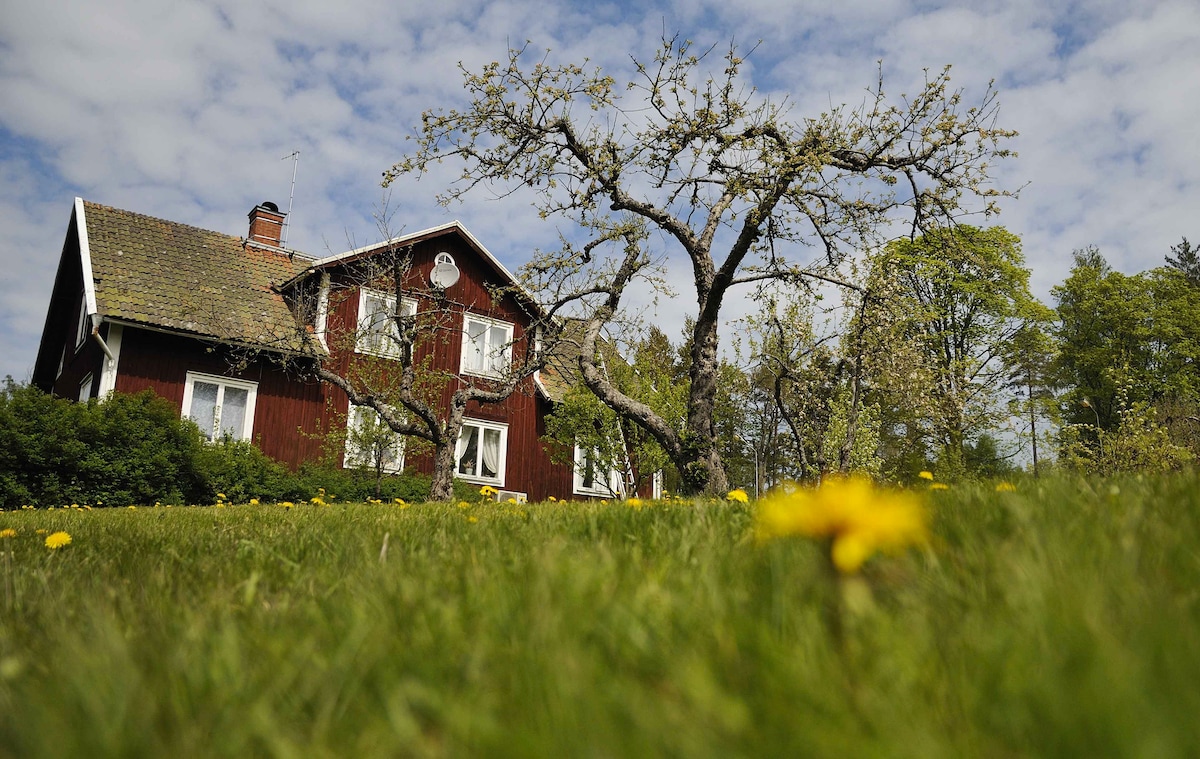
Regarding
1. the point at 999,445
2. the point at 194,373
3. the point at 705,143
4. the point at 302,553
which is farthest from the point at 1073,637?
the point at 999,445

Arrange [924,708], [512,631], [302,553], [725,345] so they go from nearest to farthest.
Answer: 1. [924,708]
2. [512,631]
3. [302,553]
4. [725,345]

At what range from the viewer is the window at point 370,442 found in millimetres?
17266

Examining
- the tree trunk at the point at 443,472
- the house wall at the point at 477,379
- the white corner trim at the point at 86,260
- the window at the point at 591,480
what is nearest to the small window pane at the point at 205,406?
the white corner trim at the point at 86,260

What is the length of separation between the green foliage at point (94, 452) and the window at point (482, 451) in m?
7.60

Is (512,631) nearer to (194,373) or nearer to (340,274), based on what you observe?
(194,373)

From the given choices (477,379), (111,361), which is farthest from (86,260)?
(477,379)

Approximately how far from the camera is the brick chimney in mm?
21453

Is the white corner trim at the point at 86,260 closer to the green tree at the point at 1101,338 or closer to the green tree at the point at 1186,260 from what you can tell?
the green tree at the point at 1101,338

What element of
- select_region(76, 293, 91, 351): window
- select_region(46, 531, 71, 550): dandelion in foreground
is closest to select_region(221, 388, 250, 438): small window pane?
select_region(76, 293, 91, 351): window

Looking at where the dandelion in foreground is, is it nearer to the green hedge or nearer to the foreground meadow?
the foreground meadow

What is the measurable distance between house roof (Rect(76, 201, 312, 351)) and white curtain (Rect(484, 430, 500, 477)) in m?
6.35

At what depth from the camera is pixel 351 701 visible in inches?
44.2

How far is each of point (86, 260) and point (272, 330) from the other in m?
4.25

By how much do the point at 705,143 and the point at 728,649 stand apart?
10.6 meters
